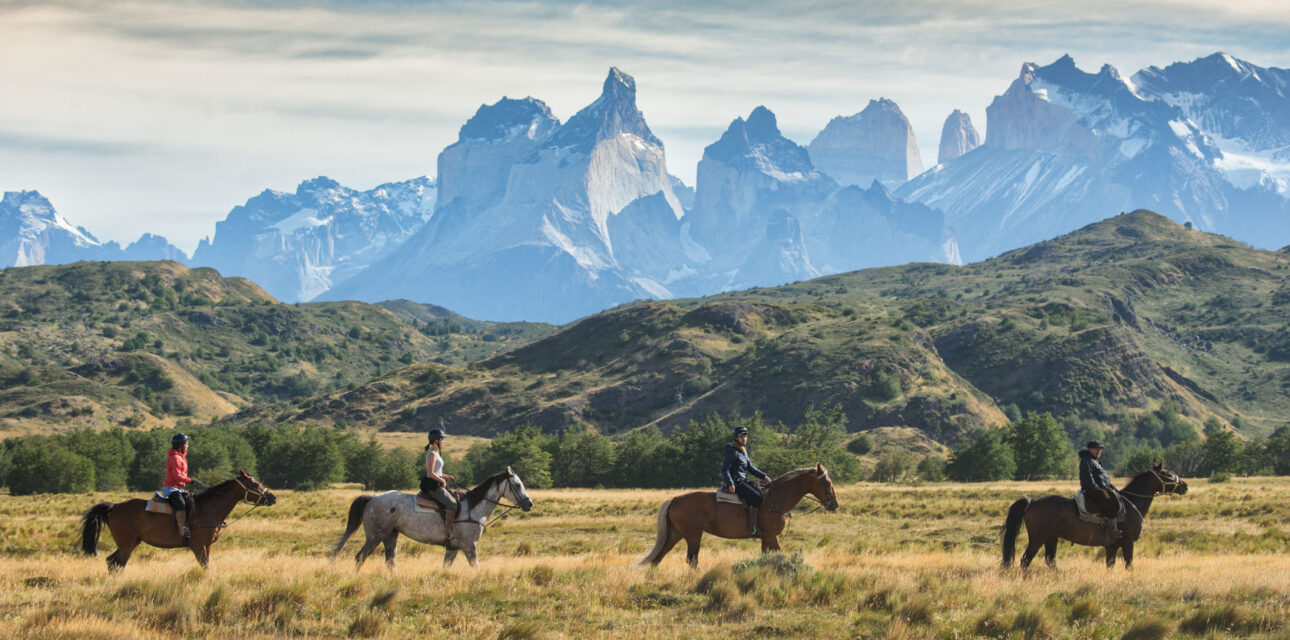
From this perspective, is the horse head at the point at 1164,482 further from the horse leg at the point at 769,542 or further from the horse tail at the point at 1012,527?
the horse leg at the point at 769,542

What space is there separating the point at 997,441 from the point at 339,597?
8303 cm

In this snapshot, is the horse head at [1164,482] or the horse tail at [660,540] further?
the horse head at [1164,482]

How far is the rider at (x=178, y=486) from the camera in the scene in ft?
65.5

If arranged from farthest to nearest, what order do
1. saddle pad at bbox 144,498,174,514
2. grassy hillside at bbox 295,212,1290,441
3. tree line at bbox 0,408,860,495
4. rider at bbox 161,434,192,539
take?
1. grassy hillside at bbox 295,212,1290,441
2. tree line at bbox 0,408,860,495
3. rider at bbox 161,434,192,539
4. saddle pad at bbox 144,498,174,514

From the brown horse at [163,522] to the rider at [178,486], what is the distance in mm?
172

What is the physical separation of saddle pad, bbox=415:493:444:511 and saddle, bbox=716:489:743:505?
570cm

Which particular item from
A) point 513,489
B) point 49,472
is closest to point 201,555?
point 513,489

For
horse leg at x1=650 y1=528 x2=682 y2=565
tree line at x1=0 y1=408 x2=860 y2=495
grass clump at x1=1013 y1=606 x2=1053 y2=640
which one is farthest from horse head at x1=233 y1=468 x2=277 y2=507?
tree line at x1=0 y1=408 x2=860 y2=495

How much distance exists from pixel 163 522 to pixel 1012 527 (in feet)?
55.5

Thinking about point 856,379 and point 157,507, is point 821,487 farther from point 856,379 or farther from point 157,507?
point 856,379

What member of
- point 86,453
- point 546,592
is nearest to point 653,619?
point 546,592

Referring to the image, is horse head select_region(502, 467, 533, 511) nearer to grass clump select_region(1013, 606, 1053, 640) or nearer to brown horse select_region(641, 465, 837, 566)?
brown horse select_region(641, 465, 837, 566)

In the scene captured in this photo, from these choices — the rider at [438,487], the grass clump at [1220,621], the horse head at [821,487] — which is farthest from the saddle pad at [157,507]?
the grass clump at [1220,621]

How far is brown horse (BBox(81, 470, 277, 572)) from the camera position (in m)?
19.9
